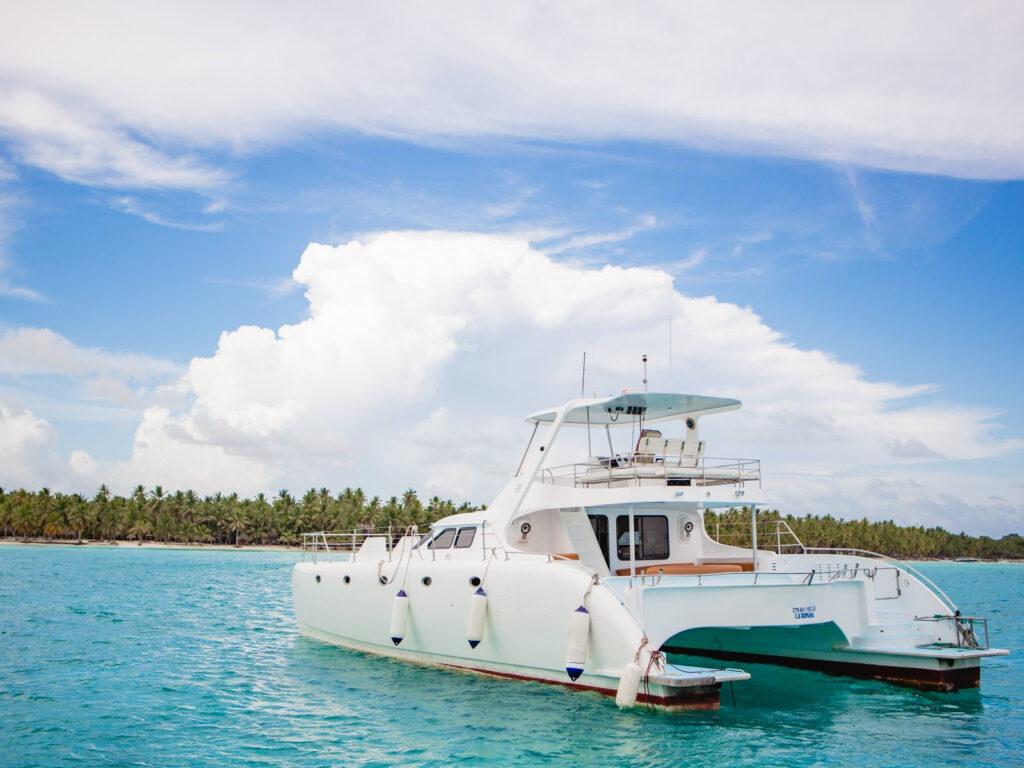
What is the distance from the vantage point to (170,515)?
353 ft

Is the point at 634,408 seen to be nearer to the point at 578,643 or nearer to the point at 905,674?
the point at 578,643

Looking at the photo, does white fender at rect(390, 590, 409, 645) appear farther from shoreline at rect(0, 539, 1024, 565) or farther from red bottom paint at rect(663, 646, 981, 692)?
shoreline at rect(0, 539, 1024, 565)

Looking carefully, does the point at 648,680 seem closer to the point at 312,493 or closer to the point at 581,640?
the point at 581,640

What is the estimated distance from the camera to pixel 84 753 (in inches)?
419

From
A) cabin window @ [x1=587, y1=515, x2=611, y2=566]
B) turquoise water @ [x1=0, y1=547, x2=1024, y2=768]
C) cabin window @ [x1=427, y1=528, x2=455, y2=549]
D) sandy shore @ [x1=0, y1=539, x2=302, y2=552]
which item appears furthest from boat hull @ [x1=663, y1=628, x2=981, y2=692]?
sandy shore @ [x1=0, y1=539, x2=302, y2=552]

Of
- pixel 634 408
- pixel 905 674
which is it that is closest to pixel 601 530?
pixel 634 408

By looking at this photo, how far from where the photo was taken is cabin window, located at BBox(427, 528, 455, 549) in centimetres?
1619

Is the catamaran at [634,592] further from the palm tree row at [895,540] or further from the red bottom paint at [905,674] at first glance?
the palm tree row at [895,540]

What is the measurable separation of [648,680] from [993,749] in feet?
14.6

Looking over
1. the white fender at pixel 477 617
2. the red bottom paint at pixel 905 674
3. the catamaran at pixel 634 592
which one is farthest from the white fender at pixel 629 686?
the red bottom paint at pixel 905 674

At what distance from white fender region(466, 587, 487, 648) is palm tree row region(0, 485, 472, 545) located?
88392mm

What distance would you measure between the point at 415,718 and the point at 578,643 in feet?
8.38

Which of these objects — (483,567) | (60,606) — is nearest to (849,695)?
(483,567)

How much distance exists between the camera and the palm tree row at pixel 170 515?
10362cm
